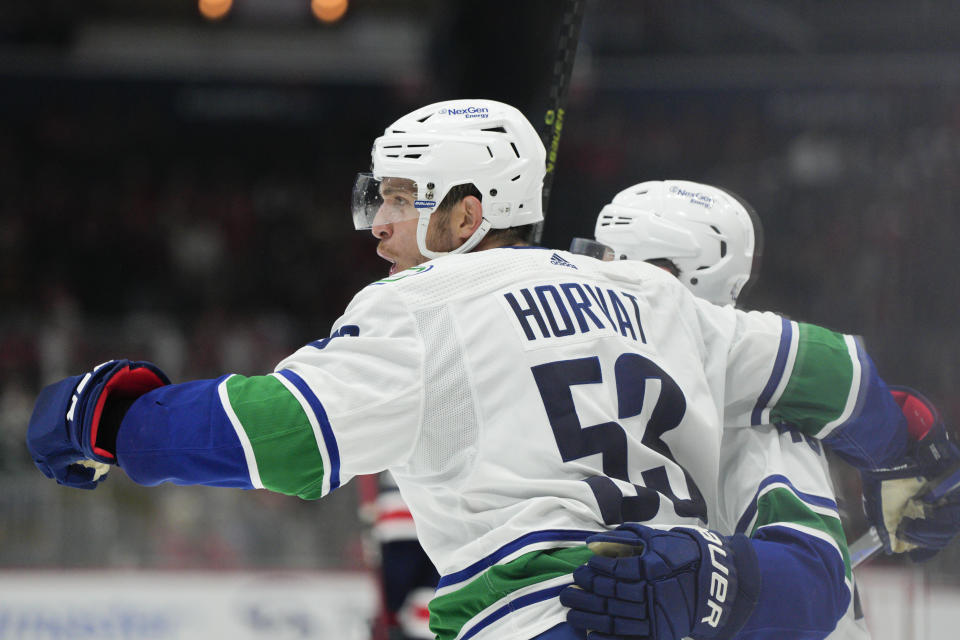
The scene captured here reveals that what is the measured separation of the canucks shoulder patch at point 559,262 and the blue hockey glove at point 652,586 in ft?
1.41

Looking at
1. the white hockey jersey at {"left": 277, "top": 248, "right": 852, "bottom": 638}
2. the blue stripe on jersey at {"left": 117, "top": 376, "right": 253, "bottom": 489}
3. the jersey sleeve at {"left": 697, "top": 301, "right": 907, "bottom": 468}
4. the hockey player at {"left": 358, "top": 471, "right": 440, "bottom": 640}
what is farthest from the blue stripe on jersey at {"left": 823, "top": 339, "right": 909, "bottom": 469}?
the hockey player at {"left": 358, "top": 471, "right": 440, "bottom": 640}

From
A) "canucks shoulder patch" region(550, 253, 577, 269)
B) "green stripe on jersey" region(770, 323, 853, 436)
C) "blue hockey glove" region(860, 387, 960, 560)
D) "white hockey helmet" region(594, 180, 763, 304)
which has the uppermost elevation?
"canucks shoulder patch" region(550, 253, 577, 269)

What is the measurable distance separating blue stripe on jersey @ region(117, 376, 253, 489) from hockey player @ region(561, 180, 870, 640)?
0.77 metres

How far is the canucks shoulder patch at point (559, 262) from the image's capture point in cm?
174

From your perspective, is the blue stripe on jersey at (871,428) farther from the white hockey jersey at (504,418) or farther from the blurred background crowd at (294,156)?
the blurred background crowd at (294,156)

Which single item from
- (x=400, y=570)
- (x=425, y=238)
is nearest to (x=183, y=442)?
(x=425, y=238)

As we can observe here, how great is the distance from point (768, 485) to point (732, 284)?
0.53 metres

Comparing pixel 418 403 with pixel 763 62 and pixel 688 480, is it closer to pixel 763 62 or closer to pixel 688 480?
pixel 688 480

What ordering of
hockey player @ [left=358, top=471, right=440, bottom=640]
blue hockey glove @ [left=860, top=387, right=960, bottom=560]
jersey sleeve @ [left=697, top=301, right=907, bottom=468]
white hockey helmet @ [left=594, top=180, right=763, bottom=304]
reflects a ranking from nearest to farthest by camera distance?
jersey sleeve @ [left=697, top=301, right=907, bottom=468]
blue hockey glove @ [left=860, top=387, right=960, bottom=560]
white hockey helmet @ [left=594, top=180, right=763, bottom=304]
hockey player @ [left=358, top=471, right=440, bottom=640]

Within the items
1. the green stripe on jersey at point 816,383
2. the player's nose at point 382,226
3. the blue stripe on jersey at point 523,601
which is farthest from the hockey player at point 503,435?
the green stripe on jersey at point 816,383

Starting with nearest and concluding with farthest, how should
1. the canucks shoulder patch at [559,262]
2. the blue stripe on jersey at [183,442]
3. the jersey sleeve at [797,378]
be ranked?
the blue stripe on jersey at [183,442], the canucks shoulder patch at [559,262], the jersey sleeve at [797,378]

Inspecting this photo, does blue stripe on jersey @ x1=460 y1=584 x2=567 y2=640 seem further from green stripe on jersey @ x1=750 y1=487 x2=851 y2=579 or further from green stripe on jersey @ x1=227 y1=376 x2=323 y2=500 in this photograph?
green stripe on jersey @ x1=750 y1=487 x2=851 y2=579

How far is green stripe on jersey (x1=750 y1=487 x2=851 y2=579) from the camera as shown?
185cm

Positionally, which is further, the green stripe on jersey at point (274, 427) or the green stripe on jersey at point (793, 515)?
the green stripe on jersey at point (793, 515)
